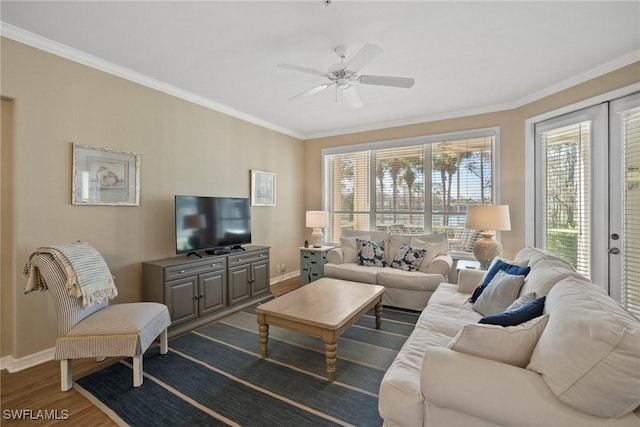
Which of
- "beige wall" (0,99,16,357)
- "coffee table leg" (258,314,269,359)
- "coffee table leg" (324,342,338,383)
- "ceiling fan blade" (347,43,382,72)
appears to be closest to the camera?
"ceiling fan blade" (347,43,382,72)

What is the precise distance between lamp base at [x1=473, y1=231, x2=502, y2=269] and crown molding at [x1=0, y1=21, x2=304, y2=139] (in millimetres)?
3816

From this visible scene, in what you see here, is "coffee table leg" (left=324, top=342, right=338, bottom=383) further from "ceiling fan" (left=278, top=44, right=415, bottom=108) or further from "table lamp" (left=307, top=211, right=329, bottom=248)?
"table lamp" (left=307, top=211, right=329, bottom=248)

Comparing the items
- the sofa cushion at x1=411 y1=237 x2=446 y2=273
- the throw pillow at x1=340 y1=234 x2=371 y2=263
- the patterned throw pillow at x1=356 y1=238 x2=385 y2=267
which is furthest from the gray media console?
the sofa cushion at x1=411 y1=237 x2=446 y2=273

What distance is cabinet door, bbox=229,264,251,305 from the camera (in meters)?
3.65

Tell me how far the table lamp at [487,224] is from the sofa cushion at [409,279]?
65cm

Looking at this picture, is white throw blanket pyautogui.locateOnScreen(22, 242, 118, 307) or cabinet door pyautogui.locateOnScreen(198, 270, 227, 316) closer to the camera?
white throw blanket pyautogui.locateOnScreen(22, 242, 118, 307)

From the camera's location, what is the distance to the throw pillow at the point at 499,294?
84.5 inches

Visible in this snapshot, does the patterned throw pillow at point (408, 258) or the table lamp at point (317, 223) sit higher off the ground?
the table lamp at point (317, 223)

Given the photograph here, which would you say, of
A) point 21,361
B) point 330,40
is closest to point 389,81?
point 330,40

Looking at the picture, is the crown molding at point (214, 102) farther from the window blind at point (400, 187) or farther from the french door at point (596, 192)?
the window blind at point (400, 187)

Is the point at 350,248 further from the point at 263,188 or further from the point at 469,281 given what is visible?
the point at 469,281

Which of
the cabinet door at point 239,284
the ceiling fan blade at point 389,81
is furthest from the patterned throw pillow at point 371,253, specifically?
the ceiling fan blade at point 389,81

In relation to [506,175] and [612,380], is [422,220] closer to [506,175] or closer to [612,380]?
[506,175]

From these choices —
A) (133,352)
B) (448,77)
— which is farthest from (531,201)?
(133,352)
